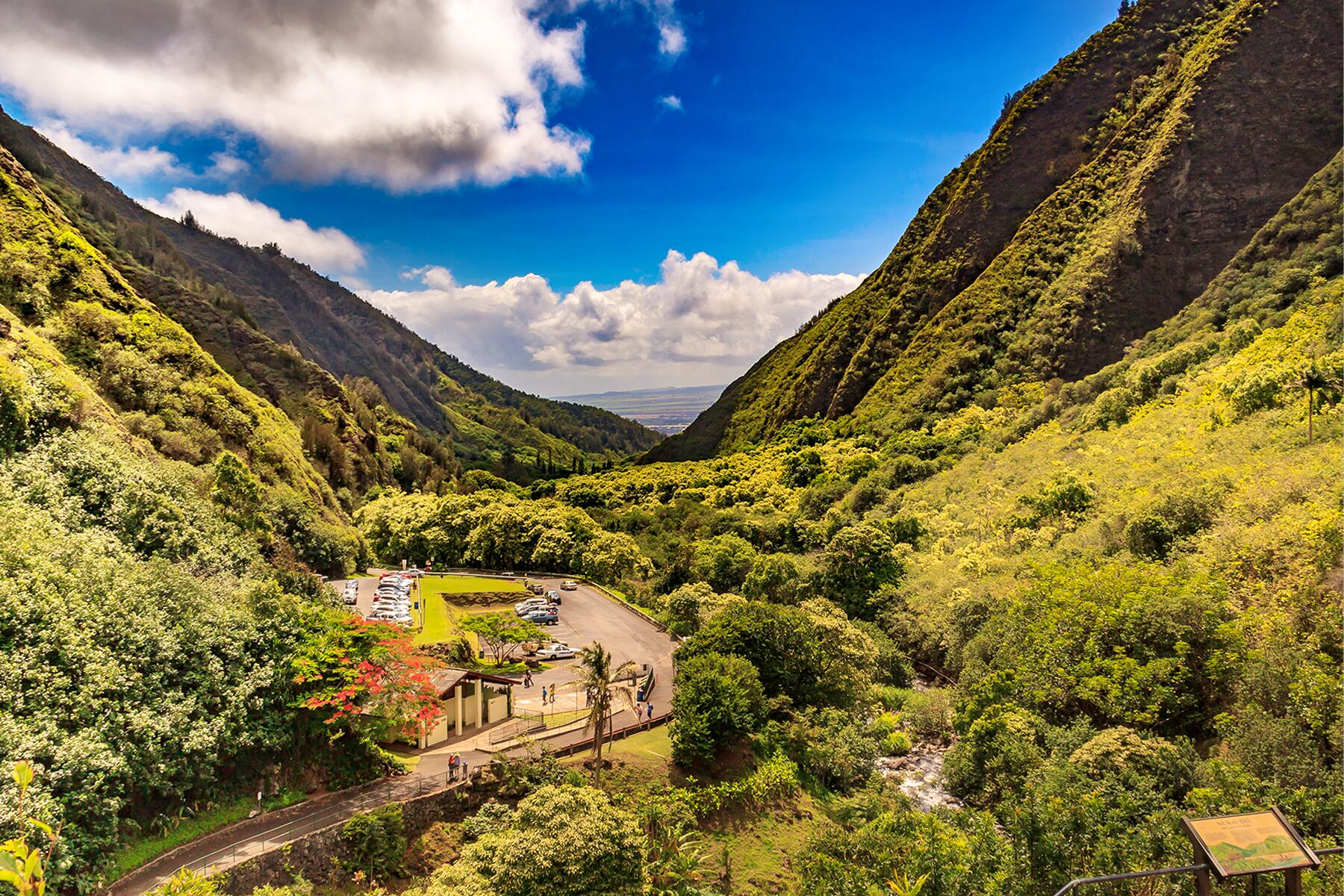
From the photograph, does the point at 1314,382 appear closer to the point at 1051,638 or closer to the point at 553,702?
the point at 1051,638

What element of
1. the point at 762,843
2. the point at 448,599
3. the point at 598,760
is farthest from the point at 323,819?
the point at 448,599

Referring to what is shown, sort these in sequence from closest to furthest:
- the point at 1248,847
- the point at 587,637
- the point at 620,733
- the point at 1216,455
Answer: the point at 1248,847 < the point at 620,733 < the point at 1216,455 < the point at 587,637

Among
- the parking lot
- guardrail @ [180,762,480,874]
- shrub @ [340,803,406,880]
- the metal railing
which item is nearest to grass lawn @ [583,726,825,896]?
the parking lot

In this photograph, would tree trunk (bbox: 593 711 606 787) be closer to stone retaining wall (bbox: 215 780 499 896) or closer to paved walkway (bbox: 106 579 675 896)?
paved walkway (bbox: 106 579 675 896)

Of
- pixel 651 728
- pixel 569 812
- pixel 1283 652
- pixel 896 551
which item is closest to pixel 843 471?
pixel 896 551

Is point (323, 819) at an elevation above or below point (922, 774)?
above

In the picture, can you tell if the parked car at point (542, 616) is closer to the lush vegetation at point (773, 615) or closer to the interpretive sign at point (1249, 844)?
the lush vegetation at point (773, 615)

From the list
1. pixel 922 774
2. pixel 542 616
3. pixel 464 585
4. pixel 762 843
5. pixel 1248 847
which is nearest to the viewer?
pixel 1248 847
